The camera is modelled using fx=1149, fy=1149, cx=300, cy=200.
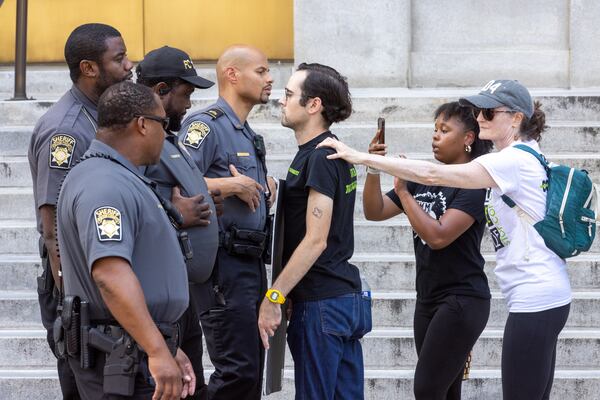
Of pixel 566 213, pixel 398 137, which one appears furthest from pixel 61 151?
pixel 398 137

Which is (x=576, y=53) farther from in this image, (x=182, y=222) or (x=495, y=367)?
(x=182, y=222)

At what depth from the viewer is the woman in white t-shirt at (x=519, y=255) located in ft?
15.9

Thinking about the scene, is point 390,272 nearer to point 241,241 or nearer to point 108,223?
point 241,241

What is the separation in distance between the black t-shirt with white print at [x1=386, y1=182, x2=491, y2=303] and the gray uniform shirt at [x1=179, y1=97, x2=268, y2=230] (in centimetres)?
83

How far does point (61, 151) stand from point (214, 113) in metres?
1.16

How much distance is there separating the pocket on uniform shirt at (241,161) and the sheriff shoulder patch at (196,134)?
18 centimetres

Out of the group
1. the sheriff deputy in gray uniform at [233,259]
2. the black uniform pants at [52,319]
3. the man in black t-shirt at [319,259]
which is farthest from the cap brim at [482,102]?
the black uniform pants at [52,319]

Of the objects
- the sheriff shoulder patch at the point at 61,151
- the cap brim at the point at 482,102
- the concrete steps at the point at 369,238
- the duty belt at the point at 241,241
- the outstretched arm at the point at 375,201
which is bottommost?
the concrete steps at the point at 369,238

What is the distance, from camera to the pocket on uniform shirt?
A: 18.5 feet

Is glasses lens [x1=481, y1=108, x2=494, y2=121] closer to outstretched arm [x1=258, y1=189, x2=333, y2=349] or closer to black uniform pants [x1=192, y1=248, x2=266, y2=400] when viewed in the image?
outstretched arm [x1=258, y1=189, x2=333, y2=349]

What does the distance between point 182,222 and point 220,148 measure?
1.14 meters

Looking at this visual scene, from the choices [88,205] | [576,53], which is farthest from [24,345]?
[576,53]

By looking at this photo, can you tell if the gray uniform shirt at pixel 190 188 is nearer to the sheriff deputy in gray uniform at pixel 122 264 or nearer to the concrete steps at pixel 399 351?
the sheriff deputy in gray uniform at pixel 122 264

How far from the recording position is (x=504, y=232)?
501 cm
